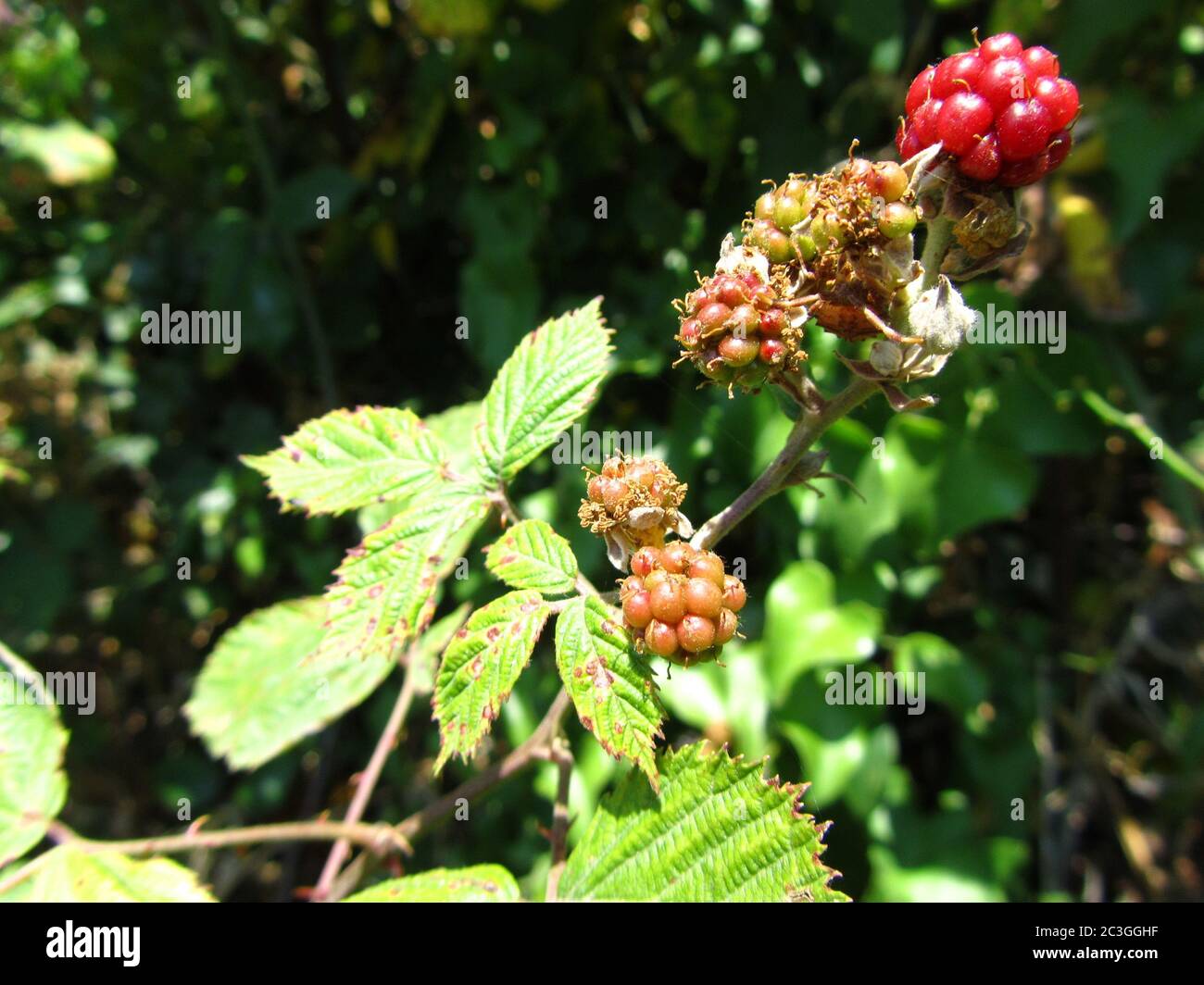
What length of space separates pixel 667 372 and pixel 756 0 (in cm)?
56

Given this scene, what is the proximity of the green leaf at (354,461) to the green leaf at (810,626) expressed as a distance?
0.50 meters

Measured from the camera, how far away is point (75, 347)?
6.56ft

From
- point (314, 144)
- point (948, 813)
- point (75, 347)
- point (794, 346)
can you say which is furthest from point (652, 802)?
point (75, 347)

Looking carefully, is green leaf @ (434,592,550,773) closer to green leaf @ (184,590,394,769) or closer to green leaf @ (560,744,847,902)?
green leaf @ (560,744,847,902)

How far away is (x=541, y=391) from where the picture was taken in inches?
34.3

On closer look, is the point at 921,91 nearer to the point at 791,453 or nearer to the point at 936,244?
the point at 936,244

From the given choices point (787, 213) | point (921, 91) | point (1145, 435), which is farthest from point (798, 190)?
point (1145, 435)

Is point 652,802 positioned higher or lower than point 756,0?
lower

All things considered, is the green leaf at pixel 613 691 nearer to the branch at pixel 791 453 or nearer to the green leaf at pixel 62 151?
the branch at pixel 791 453

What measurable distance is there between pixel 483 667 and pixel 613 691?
11 centimetres

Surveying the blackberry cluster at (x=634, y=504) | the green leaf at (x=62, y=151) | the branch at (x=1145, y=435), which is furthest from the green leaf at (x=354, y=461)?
the green leaf at (x=62, y=151)

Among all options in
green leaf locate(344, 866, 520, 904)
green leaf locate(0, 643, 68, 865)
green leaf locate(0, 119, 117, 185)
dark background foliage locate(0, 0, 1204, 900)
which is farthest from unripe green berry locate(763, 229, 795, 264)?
green leaf locate(0, 119, 117, 185)

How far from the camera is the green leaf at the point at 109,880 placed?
33.3 inches
